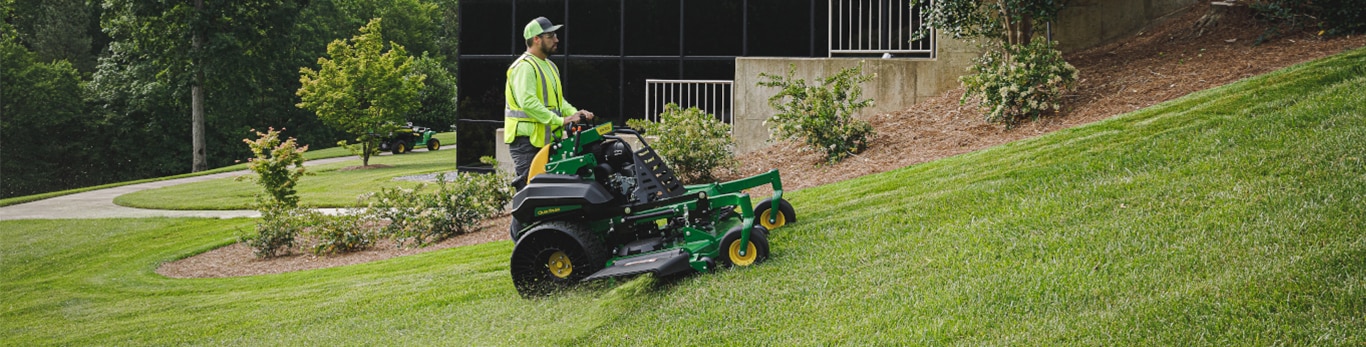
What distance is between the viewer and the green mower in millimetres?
6754

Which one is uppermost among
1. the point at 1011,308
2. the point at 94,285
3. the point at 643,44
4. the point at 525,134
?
the point at 643,44

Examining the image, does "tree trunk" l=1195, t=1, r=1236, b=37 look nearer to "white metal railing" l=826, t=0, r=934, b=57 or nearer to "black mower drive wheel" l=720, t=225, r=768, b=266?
"white metal railing" l=826, t=0, r=934, b=57

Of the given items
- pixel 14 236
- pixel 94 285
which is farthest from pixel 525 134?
pixel 14 236

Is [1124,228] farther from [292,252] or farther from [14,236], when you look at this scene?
[14,236]

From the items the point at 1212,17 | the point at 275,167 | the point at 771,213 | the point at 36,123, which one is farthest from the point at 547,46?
the point at 36,123

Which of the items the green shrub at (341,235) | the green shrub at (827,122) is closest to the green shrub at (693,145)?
the green shrub at (827,122)

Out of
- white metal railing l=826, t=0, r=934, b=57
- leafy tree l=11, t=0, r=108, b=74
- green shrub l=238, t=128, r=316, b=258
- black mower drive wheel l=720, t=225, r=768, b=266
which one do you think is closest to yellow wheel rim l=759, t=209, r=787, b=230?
black mower drive wheel l=720, t=225, r=768, b=266

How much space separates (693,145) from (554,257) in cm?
617

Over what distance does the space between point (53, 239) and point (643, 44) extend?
1059 cm

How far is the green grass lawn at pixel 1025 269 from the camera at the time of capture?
471 centimetres

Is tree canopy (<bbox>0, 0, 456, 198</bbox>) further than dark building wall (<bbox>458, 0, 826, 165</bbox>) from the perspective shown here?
Yes

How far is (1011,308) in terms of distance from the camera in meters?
5.02

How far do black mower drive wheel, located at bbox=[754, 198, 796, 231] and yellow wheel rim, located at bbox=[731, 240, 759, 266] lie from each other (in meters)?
1.20

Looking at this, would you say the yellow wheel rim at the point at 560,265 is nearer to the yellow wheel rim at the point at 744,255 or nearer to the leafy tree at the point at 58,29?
the yellow wheel rim at the point at 744,255
